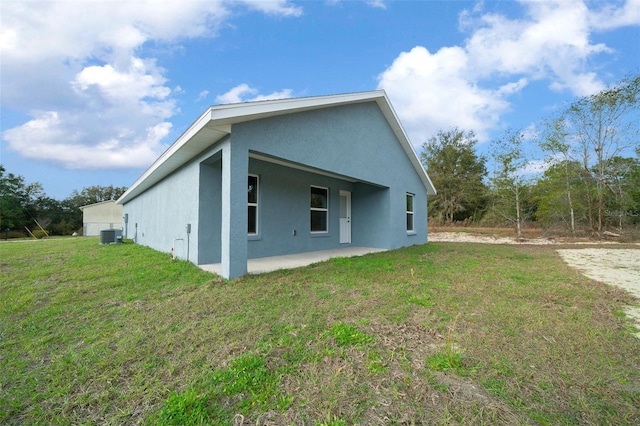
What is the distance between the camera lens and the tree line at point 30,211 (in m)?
27.0

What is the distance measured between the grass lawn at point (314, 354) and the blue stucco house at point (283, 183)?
182cm

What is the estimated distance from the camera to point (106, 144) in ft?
61.1

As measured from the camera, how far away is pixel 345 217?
10383mm

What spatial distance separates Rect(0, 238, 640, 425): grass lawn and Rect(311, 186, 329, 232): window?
4.51 m

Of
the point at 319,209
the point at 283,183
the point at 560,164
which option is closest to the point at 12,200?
the point at 283,183

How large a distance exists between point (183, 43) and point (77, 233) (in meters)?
29.7

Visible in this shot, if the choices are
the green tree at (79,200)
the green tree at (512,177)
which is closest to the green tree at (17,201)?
the green tree at (79,200)

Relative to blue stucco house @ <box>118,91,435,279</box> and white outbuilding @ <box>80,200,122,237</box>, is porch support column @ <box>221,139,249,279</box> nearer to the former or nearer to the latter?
blue stucco house @ <box>118,91,435,279</box>

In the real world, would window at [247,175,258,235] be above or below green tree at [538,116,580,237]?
below

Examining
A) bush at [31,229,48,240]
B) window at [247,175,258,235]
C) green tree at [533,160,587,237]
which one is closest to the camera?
window at [247,175,258,235]

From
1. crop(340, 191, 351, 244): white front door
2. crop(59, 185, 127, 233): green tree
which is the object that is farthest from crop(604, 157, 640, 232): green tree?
crop(59, 185, 127, 233): green tree

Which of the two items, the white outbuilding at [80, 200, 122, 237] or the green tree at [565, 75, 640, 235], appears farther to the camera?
the white outbuilding at [80, 200, 122, 237]

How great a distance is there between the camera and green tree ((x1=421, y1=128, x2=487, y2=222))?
27.8 meters

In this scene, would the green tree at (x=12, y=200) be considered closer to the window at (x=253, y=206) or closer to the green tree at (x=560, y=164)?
the window at (x=253, y=206)
